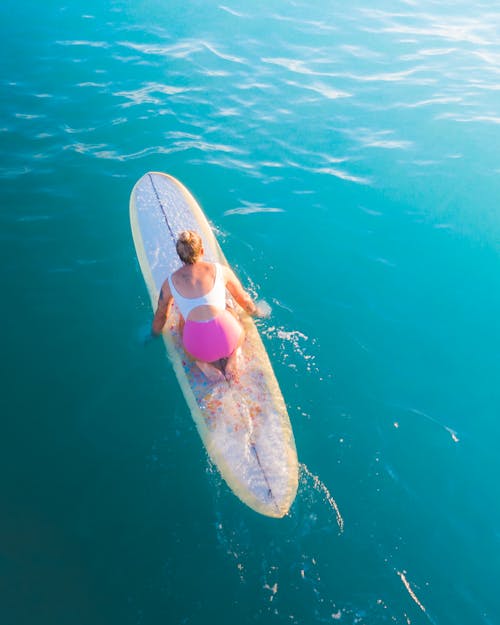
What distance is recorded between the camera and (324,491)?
4.52 m

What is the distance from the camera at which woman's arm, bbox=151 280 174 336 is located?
5047mm

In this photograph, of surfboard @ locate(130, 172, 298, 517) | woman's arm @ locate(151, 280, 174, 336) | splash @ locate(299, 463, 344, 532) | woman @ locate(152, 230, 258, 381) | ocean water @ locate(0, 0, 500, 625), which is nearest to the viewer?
ocean water @ locate(0, 0, 500, 625)

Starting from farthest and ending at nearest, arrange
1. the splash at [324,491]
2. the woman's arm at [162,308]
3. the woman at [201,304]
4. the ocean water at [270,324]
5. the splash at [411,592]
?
the woman's arm at [162,308] < the woman at [201,304] < the splash at [324,491] < the ocean water at [270,324] < the splash at [411,592]

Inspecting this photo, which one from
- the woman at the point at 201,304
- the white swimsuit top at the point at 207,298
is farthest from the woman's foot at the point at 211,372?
the white swimsuit top at the point at 207,298

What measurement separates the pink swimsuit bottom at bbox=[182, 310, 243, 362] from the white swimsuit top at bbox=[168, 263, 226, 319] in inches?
4.4

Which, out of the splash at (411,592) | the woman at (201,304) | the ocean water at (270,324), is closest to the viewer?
the splash at (411,592)

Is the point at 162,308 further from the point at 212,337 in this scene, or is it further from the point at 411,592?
the point at 411,592

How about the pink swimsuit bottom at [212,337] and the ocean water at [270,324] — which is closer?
the ocean water at [270,324]

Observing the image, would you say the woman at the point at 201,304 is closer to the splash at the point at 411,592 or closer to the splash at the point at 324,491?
the splash at the point at 324,491

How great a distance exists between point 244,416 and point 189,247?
184cm

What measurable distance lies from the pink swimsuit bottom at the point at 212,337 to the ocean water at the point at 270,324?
2.50 ft

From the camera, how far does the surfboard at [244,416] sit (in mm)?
4449

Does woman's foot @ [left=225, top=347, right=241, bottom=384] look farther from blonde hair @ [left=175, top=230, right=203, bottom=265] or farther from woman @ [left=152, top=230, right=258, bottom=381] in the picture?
blonde hair @ [left=175, top=230, right=203, bottom=265]

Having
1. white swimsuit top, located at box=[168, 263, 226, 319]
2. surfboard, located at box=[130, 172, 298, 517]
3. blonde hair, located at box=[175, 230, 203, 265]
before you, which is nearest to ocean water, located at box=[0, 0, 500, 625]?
surfboard, located at box=[130, 172, 298, 517]
